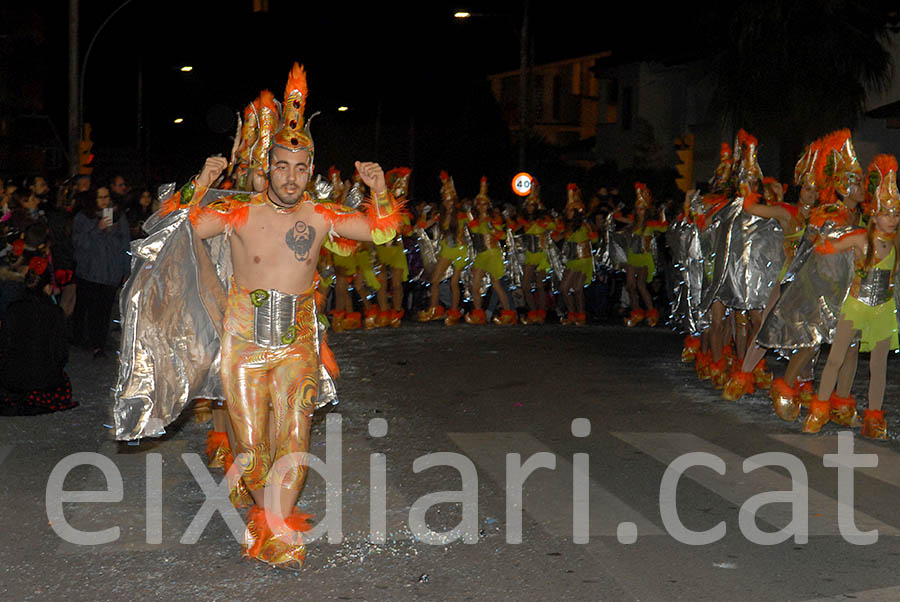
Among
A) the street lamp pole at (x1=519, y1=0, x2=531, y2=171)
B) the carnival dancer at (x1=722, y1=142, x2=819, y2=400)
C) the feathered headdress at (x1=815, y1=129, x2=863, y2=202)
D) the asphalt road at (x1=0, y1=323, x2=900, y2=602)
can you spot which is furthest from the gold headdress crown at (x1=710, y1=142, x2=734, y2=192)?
the street lamp pole at (x1=519, y1=0, x2=531, y2=171)

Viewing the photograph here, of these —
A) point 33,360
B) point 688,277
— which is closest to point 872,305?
point 688,277

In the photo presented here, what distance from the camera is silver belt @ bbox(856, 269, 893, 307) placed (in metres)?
9.52

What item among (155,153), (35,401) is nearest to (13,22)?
(35,401)

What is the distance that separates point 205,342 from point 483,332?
10.6m

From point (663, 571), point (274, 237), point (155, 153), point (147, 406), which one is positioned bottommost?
point (663, 571)

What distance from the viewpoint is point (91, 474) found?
7836 millimetres

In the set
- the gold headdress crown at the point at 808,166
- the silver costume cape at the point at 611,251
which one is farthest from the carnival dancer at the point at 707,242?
the silver costume cape at the point at 611,251

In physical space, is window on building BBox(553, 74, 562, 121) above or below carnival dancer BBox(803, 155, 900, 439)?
above

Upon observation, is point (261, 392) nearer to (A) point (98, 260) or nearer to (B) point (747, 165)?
(B) point (747, 165)

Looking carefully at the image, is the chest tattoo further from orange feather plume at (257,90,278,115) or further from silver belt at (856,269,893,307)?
silver belt at (856,269,893,307)

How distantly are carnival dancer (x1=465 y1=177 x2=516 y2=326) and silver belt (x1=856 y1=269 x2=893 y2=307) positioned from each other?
9.50 meters

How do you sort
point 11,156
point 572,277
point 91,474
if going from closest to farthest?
point 91,474 < point 572,277 < point 11,156

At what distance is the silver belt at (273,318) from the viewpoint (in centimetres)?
607

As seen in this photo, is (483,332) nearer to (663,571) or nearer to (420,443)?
(420,443)
